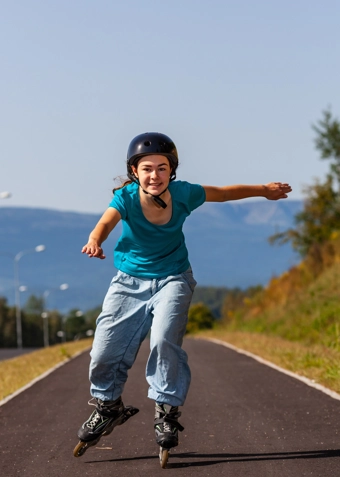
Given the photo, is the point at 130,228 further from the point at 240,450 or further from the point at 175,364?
the point at 240,450

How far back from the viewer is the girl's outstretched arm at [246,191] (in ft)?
22.1

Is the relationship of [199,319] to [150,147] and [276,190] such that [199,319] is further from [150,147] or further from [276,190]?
[150,147]

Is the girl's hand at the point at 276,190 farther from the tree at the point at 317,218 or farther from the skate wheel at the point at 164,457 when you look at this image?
the tree at the point at 317,218

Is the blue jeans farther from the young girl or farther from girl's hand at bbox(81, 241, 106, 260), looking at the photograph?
girl's hand at bbox(81, 241, 106, 260)

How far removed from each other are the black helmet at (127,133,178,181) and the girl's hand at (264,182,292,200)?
76 cm

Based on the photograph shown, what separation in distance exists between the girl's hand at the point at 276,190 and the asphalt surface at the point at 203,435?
1788 mm

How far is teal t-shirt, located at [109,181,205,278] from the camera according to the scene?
645cm

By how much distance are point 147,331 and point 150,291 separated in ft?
0.89

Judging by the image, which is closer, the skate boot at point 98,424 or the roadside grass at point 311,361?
the skate boot at point 98,424

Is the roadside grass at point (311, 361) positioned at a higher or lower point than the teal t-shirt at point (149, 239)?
lower

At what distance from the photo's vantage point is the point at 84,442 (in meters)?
6.66

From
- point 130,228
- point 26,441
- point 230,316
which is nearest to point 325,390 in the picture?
point 26,441

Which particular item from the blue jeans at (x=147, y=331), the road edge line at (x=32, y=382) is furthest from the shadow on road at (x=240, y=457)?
the road edge line at (x=32, y=382)

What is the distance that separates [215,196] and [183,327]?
95 cm
